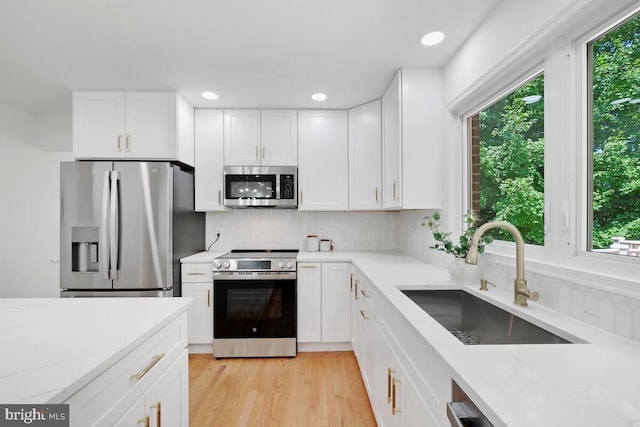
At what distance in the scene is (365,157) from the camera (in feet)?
9.98

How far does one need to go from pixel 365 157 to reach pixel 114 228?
7.62 ft

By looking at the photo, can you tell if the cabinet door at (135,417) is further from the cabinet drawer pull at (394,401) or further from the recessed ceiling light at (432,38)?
the recessed ceiling light at (432,38)

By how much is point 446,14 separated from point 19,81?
330 cm

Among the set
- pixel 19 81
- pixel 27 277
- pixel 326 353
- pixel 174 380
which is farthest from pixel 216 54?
pixel 27 277

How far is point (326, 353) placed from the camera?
2.89 m

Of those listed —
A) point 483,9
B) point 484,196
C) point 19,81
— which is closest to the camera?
point 483,9

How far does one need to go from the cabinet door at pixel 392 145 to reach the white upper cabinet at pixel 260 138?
0.94 metres

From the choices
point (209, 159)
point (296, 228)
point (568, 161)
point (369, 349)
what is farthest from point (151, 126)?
point (568, 161)

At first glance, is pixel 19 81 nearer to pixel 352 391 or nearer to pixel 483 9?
pixel 483 9

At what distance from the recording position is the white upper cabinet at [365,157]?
2.92 metres

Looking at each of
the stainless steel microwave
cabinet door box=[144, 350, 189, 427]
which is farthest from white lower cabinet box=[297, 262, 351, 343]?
cabinet door box=[144, 350, 189, 427]

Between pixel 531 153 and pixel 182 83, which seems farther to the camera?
pixel 182 83

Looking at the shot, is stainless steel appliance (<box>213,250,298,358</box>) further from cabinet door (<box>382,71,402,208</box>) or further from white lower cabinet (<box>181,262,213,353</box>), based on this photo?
cabinet door (<box>382,71,402,208</box>)

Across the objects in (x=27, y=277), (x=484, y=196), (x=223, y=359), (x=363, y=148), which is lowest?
(x=223, y=359)
